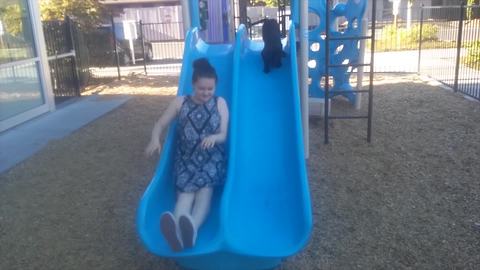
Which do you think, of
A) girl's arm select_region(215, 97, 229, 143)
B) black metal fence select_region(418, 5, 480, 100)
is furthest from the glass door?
black metal fence select_region(418, 5, 480, 100)

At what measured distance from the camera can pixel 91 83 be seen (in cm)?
1241

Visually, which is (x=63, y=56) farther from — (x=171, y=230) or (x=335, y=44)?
(x=171, y=230)

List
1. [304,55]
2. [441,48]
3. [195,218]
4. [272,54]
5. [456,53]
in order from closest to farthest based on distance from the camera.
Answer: [195,218] → [272,54] → [304,55] → [456,53] → [441,48]

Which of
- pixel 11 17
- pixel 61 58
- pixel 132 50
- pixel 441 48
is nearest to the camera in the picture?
pixel 11 17

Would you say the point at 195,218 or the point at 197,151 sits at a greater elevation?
the point at 197,151

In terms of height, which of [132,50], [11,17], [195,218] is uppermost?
[11,17]

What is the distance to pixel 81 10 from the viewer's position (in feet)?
41.7

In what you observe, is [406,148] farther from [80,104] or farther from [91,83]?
[91,83]

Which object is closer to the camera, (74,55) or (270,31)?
(270,31)

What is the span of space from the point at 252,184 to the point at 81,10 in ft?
35.2

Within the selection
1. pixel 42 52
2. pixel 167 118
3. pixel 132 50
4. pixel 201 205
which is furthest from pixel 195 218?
pixel 132 50

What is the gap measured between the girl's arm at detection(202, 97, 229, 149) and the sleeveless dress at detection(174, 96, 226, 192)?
3 cm

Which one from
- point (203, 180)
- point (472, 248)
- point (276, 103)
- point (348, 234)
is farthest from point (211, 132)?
point (472, 248)

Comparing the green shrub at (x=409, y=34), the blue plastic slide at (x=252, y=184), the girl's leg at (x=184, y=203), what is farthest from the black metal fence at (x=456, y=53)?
the girl's leg at (x=184, y=203)
